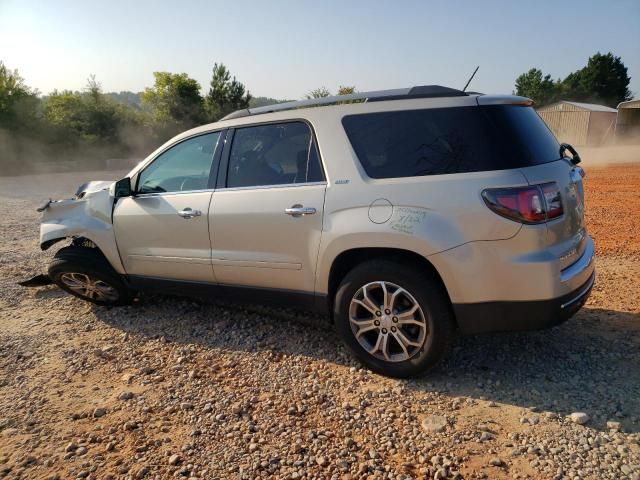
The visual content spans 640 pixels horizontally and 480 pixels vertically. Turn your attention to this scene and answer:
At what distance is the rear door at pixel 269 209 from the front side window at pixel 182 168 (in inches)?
8.4

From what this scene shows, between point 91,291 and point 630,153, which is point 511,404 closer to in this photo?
point 91,291

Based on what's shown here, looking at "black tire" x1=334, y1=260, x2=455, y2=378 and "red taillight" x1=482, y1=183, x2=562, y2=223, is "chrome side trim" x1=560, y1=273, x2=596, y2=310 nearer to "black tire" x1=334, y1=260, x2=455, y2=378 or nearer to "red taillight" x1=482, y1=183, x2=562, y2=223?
"red taillight" x1=482, y1=183, x2=562, y2=223

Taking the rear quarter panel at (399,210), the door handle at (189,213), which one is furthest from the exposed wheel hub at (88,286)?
the rear quarter panel at (399,210)

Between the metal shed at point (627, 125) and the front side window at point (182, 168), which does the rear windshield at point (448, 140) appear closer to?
the front side window at point (182, 168)

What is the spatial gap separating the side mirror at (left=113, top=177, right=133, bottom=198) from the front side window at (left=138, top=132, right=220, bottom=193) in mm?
101

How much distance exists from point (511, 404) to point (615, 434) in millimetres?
549

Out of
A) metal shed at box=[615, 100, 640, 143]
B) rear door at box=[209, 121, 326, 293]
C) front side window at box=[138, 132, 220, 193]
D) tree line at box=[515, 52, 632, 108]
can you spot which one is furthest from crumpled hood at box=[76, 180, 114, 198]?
tree line at box=[515, 52, 632, 108]

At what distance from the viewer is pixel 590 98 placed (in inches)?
2228

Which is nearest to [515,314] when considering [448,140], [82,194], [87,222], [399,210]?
[399,210]

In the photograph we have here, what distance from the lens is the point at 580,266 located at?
2.93 m

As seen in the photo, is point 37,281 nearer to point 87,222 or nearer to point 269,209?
point 87,222

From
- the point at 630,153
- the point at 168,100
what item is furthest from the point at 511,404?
the point at 168,100

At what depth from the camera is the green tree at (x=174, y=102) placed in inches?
1228

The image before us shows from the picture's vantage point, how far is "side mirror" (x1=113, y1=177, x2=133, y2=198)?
4117 mm
